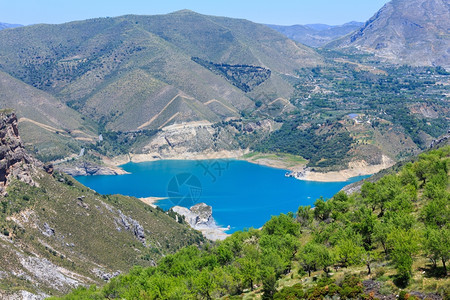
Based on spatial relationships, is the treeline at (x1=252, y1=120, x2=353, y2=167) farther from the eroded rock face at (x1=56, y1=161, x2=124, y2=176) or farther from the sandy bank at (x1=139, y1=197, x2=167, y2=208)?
the sandy bank at (x1=139, y1=197, x2=167, y2=208)

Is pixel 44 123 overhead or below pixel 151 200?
overhead

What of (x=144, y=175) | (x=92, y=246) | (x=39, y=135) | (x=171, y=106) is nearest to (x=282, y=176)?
(x=144, y=175)

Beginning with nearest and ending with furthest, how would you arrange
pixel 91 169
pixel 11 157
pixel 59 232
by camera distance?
pixel 59 232
pixel 11 157
pixel 91 169

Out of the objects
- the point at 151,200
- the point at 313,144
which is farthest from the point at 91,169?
the point at 313,144

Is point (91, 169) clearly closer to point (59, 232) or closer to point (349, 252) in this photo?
point (59, 232)

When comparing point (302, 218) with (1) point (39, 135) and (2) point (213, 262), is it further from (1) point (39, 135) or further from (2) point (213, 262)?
(1) point (39, 135)

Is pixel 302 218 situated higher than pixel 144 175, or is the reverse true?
pixel 144 175

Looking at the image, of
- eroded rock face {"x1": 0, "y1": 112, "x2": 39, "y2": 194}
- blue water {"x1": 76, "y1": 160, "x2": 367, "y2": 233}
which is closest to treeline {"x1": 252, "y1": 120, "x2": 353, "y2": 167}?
blue water {"x1": 76, "y1": 160, "x2": 367, "y2": 233}
